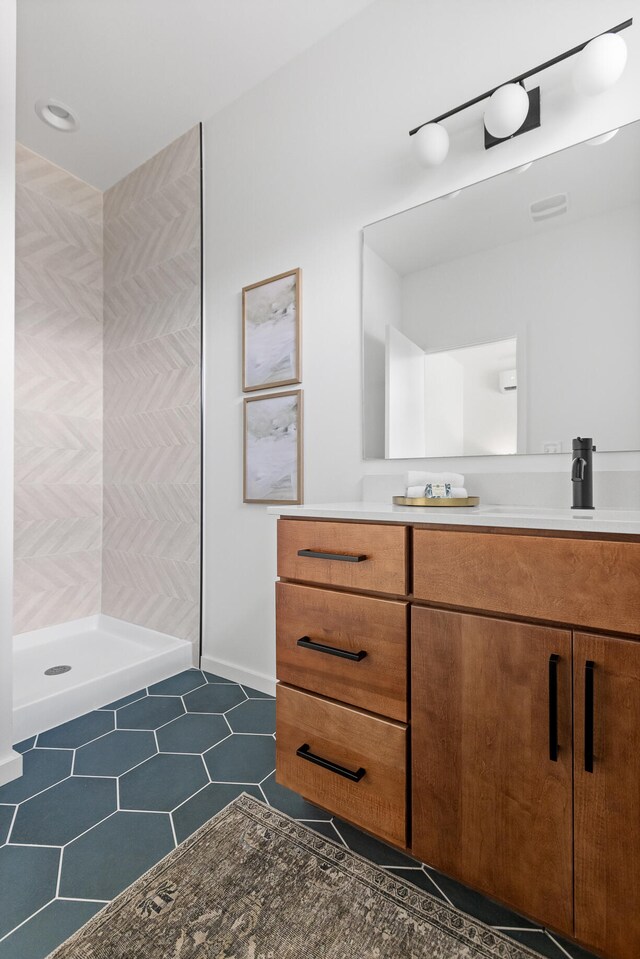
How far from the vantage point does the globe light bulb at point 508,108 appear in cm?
140

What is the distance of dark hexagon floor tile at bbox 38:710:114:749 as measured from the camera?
178cm

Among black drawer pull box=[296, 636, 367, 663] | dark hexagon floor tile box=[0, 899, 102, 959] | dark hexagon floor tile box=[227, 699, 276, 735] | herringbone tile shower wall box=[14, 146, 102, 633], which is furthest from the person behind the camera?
herringbone tile shower wall box=[14, 146, 102, 633]

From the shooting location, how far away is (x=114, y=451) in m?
2.98

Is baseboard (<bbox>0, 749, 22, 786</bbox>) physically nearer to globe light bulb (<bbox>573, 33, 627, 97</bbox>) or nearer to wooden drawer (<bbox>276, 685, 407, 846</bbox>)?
wooden drawer (<bbox>276, 685, 407, 846</bbox>)

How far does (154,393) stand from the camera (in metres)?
2.72

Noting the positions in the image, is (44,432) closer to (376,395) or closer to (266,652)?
(266,652)

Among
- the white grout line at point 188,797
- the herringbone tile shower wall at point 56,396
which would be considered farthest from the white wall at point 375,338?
the herringbone tile shower wall at point 56,396

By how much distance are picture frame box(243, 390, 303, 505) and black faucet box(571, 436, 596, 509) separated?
1092mm

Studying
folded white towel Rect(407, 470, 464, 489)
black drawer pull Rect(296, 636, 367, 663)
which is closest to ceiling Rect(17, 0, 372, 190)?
folded white towel Rect(407, 470, 464, 489)

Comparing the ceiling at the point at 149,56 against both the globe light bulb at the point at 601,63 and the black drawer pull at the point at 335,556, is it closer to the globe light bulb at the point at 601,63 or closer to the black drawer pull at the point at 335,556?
the globe light bulb at the point at 601,63

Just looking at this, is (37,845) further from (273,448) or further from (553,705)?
(273,448)

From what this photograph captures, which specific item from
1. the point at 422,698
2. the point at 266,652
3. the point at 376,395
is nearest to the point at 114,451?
the point at 266,652

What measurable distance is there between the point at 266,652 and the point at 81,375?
6.87 ft

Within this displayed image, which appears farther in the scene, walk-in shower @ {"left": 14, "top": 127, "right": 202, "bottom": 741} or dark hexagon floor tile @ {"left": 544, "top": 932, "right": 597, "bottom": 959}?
walk-in shower @ {"left": 14, "top": 127, "right": 202, "bottom": 741}
